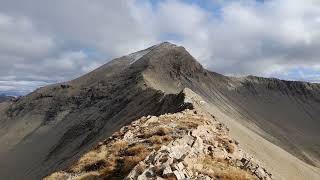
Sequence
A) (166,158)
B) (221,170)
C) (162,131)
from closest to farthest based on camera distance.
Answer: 1. (166,158)
2. (221,170)
3. (162,131)

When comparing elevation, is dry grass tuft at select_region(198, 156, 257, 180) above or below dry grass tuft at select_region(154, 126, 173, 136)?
below

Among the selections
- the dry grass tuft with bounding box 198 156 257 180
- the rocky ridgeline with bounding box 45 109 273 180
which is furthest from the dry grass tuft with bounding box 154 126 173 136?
the dry grass tuft with bounding box 198 156 257 180

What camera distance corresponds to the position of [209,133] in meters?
37.6

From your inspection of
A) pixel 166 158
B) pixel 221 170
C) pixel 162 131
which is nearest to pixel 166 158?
pixel 166 158

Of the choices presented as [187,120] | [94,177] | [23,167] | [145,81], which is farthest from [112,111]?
[94,177]

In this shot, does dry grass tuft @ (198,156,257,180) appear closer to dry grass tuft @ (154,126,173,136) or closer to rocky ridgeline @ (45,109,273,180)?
rocky ridgeline @ (45,109,273,180)

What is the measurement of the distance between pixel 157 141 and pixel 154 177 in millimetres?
10315

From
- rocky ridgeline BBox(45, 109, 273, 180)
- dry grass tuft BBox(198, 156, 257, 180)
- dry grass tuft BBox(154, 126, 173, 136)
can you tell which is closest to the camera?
rocky ridgeline BBox(45, 109, 273, 180)

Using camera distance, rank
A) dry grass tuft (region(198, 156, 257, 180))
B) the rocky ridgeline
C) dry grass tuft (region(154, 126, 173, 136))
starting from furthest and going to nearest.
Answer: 1. dry grass tuft (region(154, 126, 173, 136))
2. dry grass tuft (region(198, 156, 257, 180))
3. the rocky ridgeline

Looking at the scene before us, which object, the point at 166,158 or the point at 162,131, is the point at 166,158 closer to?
the point at 166,158

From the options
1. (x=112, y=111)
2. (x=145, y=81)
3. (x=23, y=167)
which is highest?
(x=145, y=81)

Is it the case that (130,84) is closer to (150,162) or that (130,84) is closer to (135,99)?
(135,99)

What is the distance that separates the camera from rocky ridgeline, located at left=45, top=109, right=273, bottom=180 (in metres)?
24.9

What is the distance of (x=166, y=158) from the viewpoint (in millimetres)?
26203
